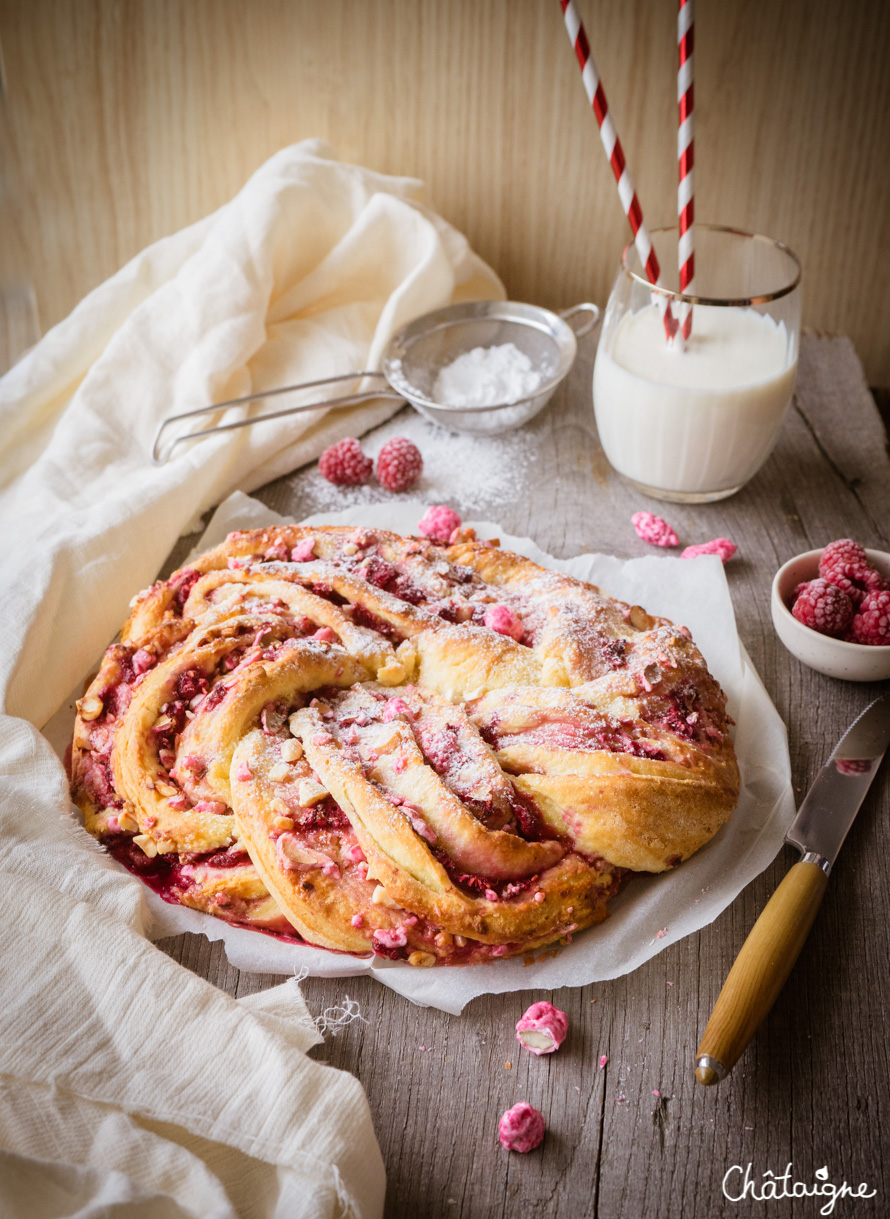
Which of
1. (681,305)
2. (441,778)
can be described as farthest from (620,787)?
(681,305)

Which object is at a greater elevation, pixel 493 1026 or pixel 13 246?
pixel 13 246

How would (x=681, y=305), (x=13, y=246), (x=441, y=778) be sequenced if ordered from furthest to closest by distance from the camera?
(x=13, y=246), (x=681, y=305), (x=441, y=778)

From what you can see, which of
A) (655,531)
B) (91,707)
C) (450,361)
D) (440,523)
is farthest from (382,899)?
(450,361)

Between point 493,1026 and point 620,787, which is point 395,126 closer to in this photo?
point 620,787

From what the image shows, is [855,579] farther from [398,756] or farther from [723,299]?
[398,756]

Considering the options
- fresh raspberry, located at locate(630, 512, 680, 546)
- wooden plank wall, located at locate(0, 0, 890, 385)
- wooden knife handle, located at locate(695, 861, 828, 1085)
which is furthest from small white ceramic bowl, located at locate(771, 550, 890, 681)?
wooden plank wall, located at locate(0, 0, 890, 385)

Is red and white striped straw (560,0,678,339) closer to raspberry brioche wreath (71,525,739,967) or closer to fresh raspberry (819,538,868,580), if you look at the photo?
fresh raspberry (819,538,868,580)
